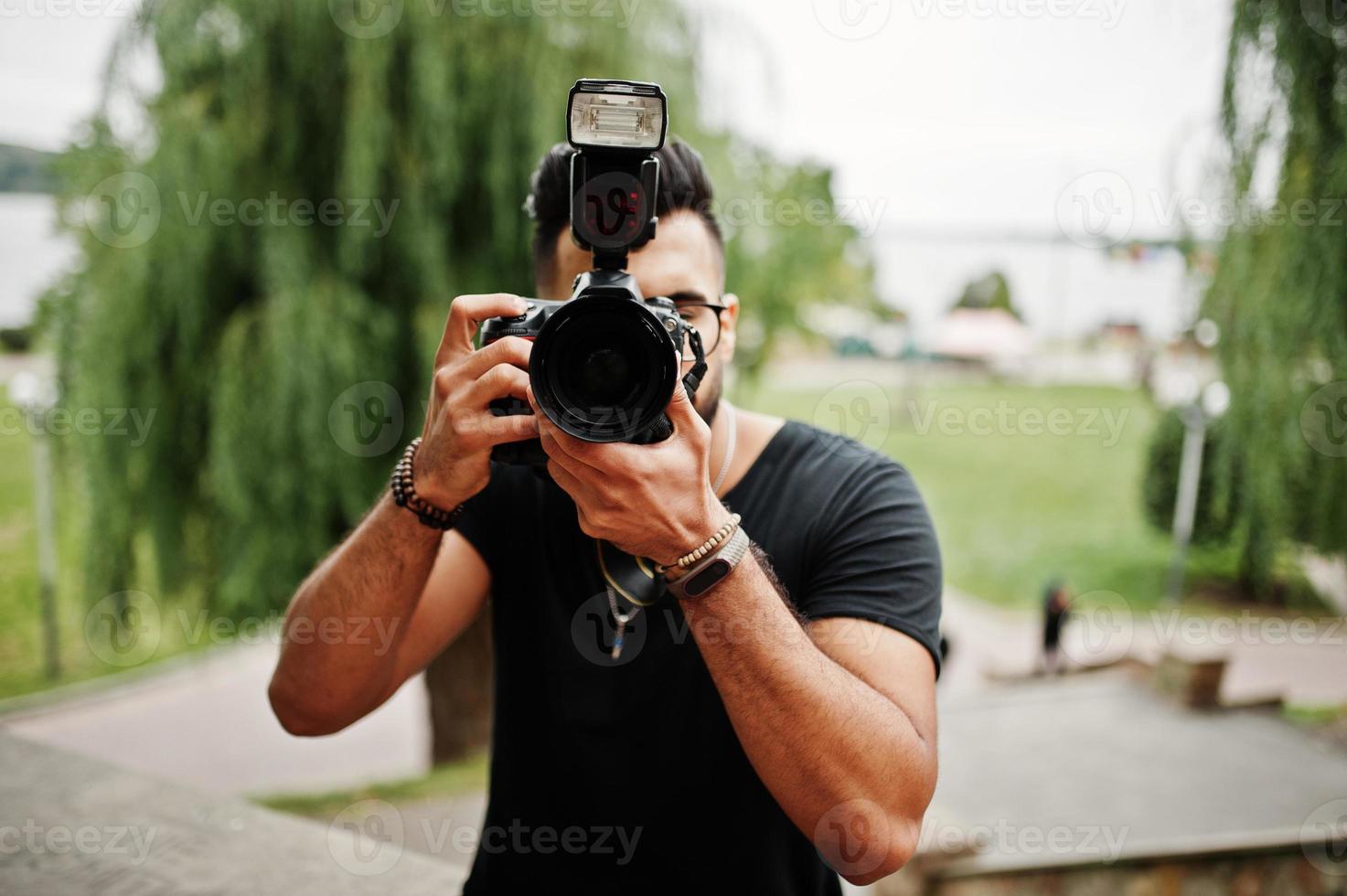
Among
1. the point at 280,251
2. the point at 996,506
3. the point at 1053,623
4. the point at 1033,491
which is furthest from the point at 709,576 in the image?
the point at 1033,491

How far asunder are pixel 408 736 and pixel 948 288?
2500 cm

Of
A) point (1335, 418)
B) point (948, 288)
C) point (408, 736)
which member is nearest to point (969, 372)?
point (948, 288)

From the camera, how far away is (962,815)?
6410 mm

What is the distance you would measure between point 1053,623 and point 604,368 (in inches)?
423

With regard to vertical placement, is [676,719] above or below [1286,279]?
below

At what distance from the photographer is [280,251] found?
3.92 m

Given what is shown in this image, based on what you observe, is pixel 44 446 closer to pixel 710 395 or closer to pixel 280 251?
pixel 280 251

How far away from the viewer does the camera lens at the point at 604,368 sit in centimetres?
102

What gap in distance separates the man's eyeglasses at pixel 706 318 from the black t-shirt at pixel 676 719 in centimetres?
20

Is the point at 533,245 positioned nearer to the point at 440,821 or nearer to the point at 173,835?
the point at 173,835

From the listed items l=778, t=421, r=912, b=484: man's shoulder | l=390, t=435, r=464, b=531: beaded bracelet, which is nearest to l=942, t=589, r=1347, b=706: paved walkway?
l=778, t=421, r=912, b=484: man's shoulder

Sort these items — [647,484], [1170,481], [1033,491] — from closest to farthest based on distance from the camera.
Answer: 1. [647,484]
2. [1170,481]
3. [1033,491]

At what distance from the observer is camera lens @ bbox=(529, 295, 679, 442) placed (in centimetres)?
102

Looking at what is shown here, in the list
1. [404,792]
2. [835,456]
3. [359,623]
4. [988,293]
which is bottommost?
[404,792]
